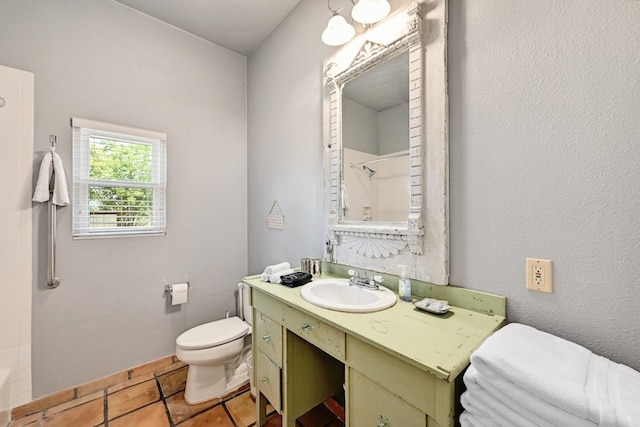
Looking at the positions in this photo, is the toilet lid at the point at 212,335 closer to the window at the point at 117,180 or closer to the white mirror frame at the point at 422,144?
the window at the point at 117,180

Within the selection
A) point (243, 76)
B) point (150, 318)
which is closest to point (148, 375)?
point (150, 318)

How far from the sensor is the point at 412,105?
4.03 feet

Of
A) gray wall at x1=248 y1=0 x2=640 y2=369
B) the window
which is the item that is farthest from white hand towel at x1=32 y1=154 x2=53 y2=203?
gray wall at x1=248 y1=0 x2=640 y2=369

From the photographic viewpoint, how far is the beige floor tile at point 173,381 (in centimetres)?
183

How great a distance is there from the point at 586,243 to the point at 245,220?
2.37 meters

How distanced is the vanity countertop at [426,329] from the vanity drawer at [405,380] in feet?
0.14

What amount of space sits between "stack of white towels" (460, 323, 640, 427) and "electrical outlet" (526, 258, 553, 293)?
209 millimetres

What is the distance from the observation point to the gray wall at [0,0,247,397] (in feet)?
5.55

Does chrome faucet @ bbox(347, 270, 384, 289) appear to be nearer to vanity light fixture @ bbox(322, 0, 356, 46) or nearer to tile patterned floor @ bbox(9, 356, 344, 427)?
tile patterned floor @ bbox(9, 356, 344, 427)

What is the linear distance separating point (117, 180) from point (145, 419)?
1.61 m

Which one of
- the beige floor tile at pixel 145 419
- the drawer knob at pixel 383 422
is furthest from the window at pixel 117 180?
the drawer knob at pixel 383 422

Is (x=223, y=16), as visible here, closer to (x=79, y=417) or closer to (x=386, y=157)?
(x=386, y=157)

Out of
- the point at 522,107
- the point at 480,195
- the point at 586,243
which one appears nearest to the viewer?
the point at 586,243

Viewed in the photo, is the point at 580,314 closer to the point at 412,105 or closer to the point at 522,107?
the point at 522,107
